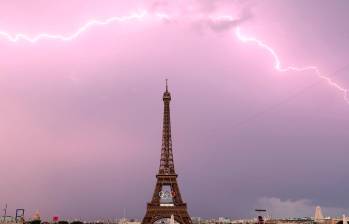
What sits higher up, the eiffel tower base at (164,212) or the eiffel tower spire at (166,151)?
the eiffel tower spire at (166,151)

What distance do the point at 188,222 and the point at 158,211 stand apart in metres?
10.2

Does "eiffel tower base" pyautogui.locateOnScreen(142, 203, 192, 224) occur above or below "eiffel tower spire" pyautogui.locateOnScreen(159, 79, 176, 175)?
below

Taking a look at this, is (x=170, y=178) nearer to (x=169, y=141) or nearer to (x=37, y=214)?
(x=169, y=141)

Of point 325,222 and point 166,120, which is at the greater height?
point 166,120

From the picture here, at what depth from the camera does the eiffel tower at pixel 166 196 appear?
12944 cm

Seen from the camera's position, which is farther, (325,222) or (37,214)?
(37,214)

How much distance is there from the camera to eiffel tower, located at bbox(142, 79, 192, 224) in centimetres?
12944

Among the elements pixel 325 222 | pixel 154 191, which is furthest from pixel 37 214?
pixel 325 222

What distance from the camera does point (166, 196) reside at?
131 metres

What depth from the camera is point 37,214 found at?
161875 millimetres

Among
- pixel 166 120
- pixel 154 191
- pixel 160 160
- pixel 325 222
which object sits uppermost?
pixel 166 120

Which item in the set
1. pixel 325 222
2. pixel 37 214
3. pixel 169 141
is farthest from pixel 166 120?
pixel 37 214

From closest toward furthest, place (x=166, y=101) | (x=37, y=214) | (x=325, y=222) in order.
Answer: (x=325, y=222) < (x=166, y=101) < (x=37, y=214)

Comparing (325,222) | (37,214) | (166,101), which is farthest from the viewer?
(37,214)
